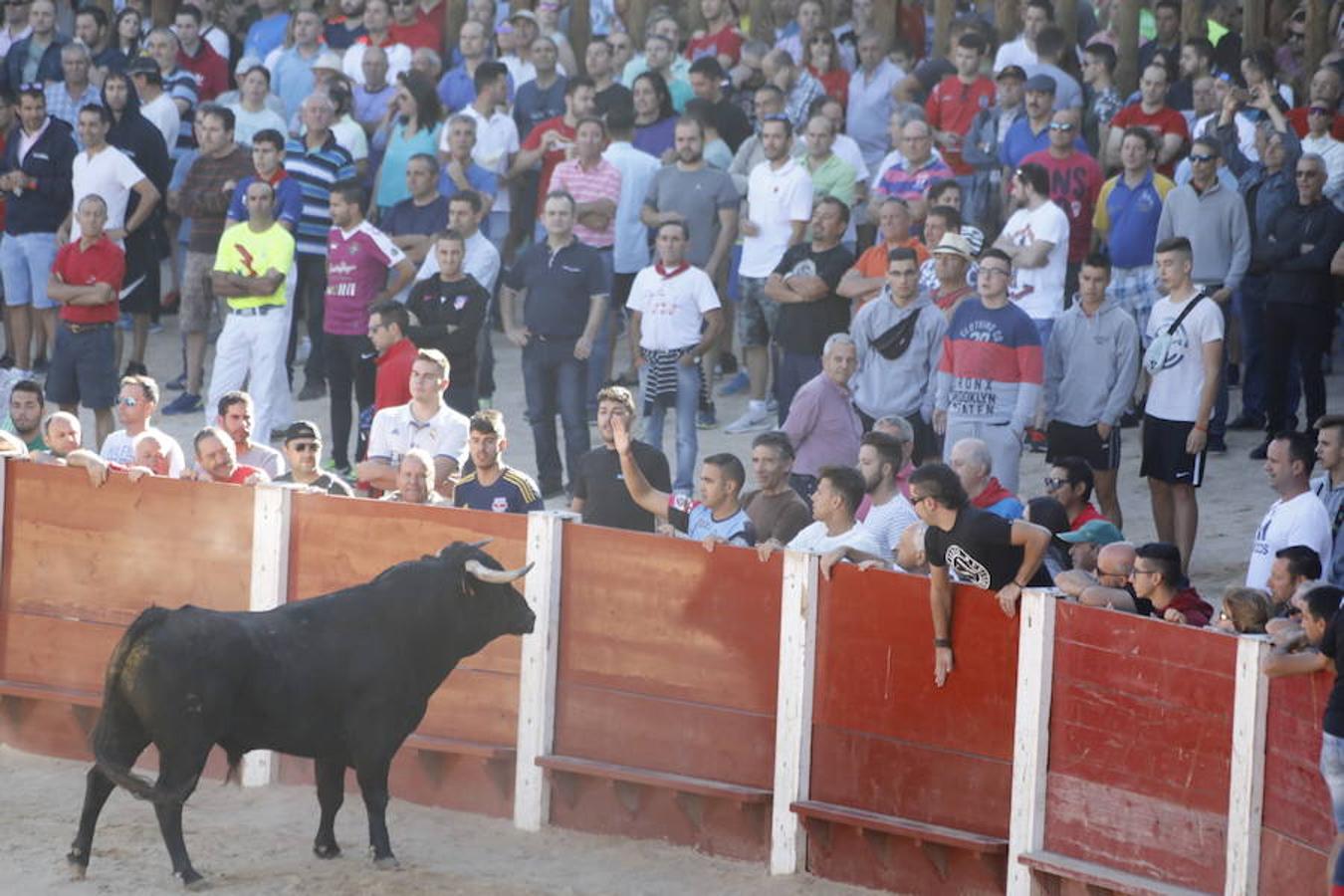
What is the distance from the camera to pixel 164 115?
1802cm

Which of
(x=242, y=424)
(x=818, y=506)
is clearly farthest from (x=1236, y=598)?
(x=242, y=424)

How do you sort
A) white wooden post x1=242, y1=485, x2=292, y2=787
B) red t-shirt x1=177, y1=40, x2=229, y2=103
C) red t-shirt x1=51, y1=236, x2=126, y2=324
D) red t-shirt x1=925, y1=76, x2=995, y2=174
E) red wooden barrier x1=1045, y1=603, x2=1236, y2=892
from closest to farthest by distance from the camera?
red wooden barrier x1=1045, y1=603, x2=1236, y2=892 < white wooden post x1=242, y1=485, x2=292, y2=787 < red t-shirt x1=51, y1=236, x2=126, y2=324 < red t-shirt x1=925, y1=76, x2=995, y2=174 < red t-shirt x1=177, y1=40, x2=229, y2=103

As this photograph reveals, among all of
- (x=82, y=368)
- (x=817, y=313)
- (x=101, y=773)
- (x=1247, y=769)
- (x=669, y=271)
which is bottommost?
(x=101, y=773)

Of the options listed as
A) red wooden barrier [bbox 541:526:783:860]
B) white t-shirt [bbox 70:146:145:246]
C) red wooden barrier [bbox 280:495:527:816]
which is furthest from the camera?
white t-shirt [bbox 70:146:145:246]

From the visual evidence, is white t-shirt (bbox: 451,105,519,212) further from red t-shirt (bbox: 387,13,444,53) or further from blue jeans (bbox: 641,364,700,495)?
blue jeans (bbox: 641,364,700,495)

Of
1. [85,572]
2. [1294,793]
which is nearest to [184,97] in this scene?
[85,572]

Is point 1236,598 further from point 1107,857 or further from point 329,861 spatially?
point 329,861

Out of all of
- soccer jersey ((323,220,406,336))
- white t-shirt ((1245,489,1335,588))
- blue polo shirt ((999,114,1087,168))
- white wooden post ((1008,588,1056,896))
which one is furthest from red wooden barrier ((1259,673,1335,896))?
soccer jersey ((323,220,406,336))

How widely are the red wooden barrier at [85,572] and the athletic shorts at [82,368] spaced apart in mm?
3411

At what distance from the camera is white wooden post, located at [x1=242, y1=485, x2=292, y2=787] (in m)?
11.3

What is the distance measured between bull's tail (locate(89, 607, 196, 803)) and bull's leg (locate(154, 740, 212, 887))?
18 millimetres

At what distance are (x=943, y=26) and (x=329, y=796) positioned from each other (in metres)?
9.55

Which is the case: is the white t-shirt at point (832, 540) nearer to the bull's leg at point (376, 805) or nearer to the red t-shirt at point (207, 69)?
the bull's leg at point (376, 805)

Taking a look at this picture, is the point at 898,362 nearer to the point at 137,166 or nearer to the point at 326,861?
the point at 326,861
